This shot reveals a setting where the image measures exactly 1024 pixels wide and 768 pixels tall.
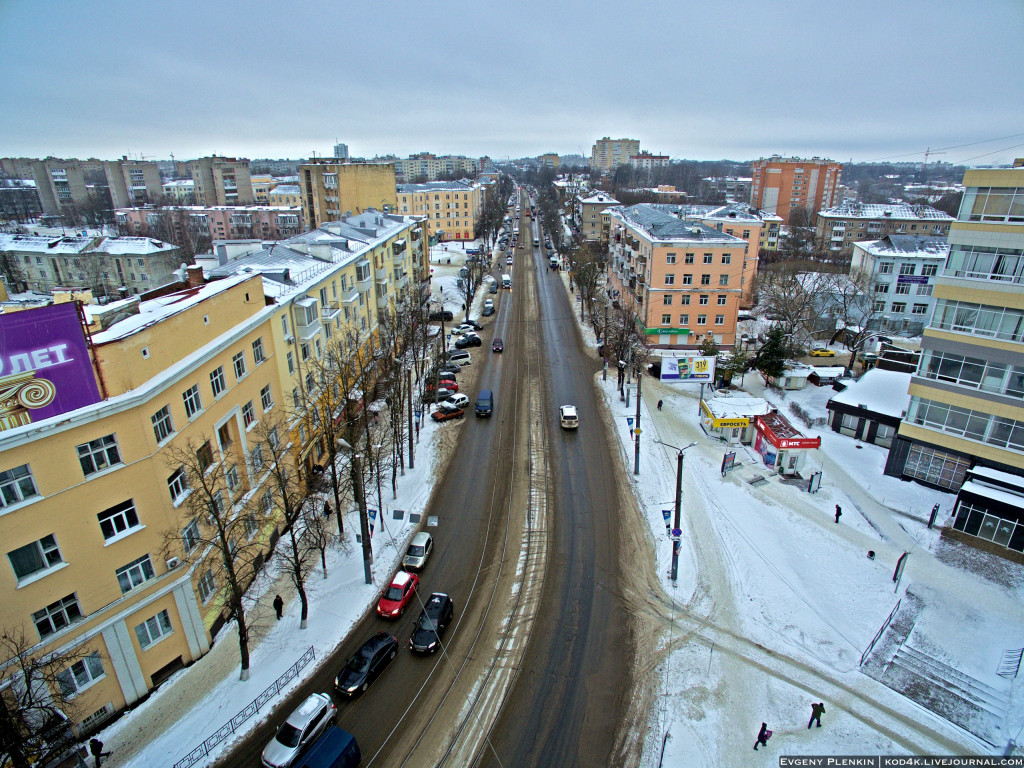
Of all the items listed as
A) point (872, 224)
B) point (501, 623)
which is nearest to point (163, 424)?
point (501, 623)

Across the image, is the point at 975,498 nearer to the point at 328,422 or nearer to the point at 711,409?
the point at 711,409

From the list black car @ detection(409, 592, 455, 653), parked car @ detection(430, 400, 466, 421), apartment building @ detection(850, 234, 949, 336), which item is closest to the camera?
black car @ detection(409, 592, 455, 653)

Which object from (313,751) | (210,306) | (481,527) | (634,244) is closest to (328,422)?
(210,306)

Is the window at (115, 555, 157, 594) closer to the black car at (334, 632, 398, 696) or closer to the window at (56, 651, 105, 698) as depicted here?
the window at (56, 651, 105, 698)

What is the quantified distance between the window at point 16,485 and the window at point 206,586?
6702 millimetres

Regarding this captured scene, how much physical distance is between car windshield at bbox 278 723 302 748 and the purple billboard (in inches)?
440

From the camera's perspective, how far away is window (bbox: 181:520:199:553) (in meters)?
18.5

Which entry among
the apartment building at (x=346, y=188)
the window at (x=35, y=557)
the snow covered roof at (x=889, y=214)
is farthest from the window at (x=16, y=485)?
the snow covered roof at (x=889, y=214)

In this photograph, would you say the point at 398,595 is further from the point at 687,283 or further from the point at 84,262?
the point at 84,262

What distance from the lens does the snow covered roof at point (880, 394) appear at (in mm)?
33281

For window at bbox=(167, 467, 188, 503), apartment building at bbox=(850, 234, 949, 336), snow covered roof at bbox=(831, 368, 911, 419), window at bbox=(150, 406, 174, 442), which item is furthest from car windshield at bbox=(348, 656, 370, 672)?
apartment building at bbox=(850, 234, 949, 336)

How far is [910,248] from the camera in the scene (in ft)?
185

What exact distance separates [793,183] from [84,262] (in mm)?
160653

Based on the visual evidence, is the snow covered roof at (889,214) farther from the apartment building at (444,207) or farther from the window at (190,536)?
the window at (190,536)
